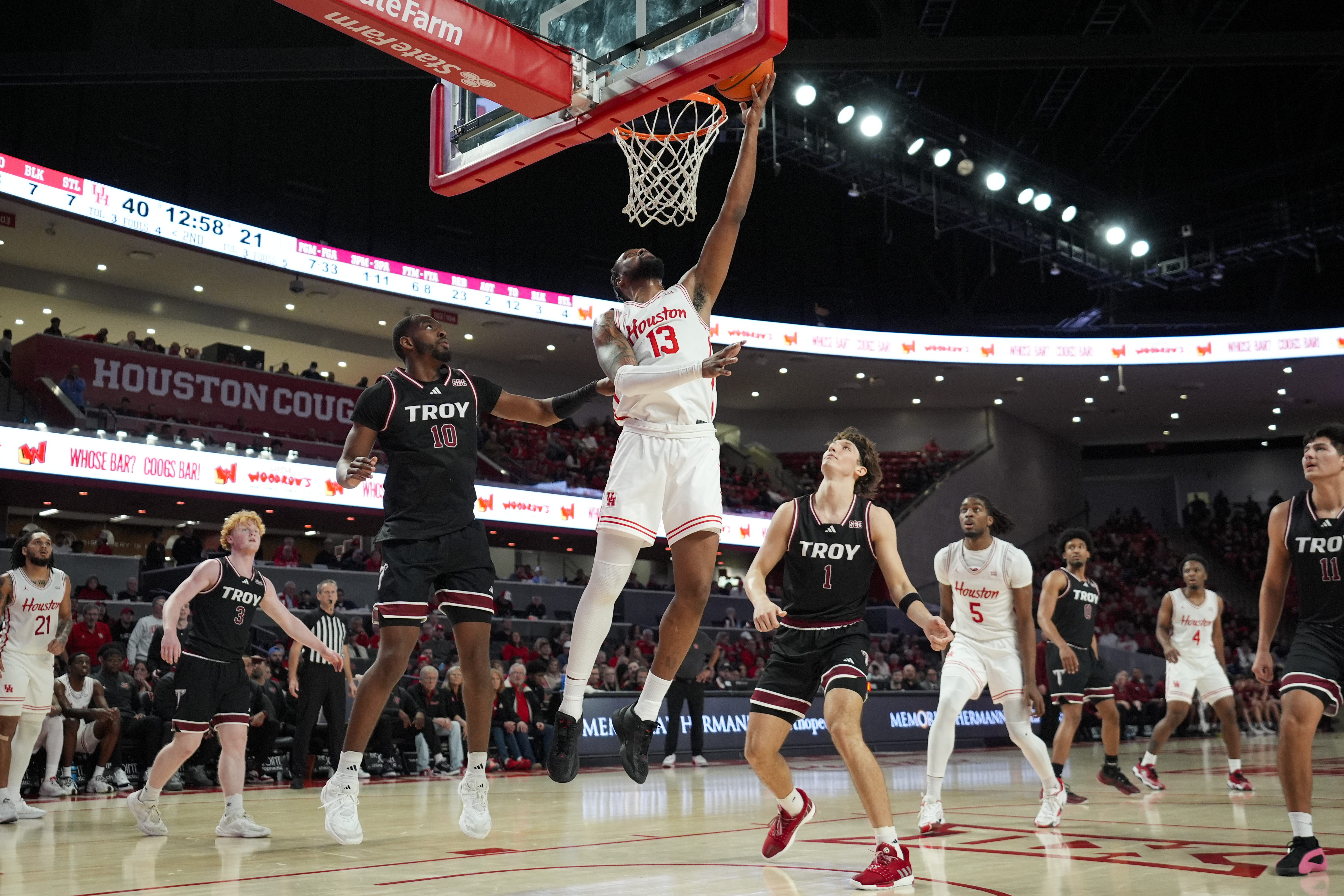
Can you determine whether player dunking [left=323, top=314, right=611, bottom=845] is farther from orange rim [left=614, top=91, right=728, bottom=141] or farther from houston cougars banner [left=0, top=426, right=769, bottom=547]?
houston cougars banner [left=0, top=426, right=769, bottom=547]

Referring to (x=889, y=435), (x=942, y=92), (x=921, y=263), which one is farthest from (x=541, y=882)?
(x=889, y=435)

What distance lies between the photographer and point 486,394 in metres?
5.96

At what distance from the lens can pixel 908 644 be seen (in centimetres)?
2350

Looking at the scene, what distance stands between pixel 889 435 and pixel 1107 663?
10105 mm

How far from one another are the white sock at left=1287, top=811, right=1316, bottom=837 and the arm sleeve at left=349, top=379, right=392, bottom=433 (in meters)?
4.77

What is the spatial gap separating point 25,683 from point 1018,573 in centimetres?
733

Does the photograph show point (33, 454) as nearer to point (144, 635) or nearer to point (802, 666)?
point (144, 635)

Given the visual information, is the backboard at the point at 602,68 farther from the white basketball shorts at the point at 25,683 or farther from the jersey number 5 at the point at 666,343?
the white basketball shorts at the point at 25,683

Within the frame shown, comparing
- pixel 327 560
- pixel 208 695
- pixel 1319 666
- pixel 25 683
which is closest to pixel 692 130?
pixel 1319 666

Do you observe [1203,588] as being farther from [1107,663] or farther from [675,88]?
[1107,663]

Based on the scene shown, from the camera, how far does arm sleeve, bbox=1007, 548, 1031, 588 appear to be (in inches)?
313

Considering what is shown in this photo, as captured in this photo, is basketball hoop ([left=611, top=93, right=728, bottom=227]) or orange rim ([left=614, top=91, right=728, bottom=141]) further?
basketball hoop ([left=611, top=93, right=728, bottom=227])

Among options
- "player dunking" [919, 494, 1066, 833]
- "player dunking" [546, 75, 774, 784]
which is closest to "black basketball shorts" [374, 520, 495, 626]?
"player dunking" [546, 75, 774, 784]

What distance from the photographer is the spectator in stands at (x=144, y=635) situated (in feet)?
41.0
